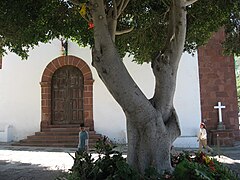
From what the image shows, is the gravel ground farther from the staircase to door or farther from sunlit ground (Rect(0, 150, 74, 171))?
the staircase to door

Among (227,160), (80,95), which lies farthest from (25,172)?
(80,95)

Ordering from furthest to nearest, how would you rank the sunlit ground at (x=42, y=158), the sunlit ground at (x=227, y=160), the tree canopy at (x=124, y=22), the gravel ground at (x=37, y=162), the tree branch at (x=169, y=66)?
the sunlit ground at (x=227, y=160) < the sunlit ground at (x=42, y=158) < the gravel ground at (x=37, y=162) < the tree canopy at (x=124, y=22) < the tree branch at (x=169, y=66)

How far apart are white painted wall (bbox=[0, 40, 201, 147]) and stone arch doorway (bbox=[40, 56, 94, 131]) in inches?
11.1

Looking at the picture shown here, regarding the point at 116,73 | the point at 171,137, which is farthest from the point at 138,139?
the point at 116,73

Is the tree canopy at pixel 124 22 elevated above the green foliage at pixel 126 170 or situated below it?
above

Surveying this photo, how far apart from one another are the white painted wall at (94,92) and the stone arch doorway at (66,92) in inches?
11.1

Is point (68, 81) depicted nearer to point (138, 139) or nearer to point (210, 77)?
point (210, 77)

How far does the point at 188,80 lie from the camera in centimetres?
1331

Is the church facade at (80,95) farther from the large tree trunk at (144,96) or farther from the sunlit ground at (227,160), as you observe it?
the large tree trunk at (144,96)

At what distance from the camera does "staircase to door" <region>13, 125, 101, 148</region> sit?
12609mm

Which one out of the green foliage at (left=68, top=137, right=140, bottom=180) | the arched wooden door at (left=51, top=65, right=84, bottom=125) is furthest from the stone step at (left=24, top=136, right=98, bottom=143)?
the green foliage at (left=68, top=137, right=140, bottom=180)

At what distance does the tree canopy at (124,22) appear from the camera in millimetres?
6707

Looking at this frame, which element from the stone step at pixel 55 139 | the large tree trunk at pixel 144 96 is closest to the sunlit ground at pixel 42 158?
the stone step at pixel 55 139

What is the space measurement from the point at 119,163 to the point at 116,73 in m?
1.42
